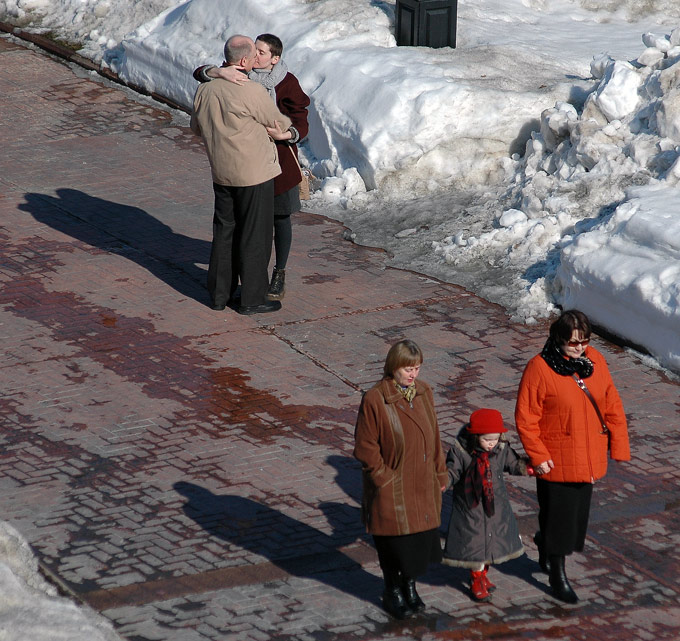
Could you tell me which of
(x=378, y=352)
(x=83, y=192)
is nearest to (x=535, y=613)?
(x=378, y=352)

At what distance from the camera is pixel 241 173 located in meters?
8.24

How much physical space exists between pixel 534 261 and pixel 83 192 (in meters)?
4.22

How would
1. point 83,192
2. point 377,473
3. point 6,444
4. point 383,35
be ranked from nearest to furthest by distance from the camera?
point 377,473 < point 6,444 < point 83,192 < point 383,35

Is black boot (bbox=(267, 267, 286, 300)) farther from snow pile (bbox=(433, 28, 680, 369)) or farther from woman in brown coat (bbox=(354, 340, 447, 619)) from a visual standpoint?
woman in brown coat (bbox=(354, 340, 447, 619))

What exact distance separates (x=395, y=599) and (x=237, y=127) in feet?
12.6

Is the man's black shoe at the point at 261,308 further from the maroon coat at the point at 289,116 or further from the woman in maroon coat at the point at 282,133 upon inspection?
the maroon coat at the point at 289,116

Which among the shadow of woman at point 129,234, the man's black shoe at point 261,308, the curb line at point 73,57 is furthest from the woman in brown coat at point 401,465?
the curb line at point 73,57

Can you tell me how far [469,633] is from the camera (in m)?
5.25

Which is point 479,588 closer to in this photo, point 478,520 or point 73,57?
point 478,520

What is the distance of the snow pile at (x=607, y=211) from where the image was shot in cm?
817

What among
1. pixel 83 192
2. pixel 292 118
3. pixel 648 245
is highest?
pixel 292 118

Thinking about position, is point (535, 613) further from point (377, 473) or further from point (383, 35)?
point (383, 35)

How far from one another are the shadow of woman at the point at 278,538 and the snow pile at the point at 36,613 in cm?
88

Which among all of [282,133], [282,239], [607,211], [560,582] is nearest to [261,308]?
[282,239]
